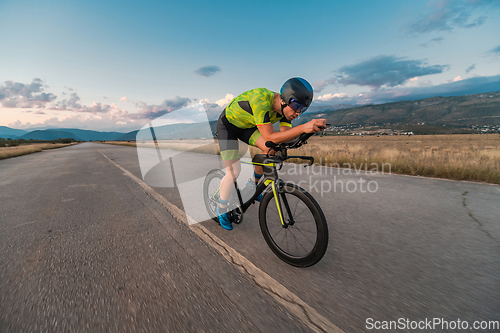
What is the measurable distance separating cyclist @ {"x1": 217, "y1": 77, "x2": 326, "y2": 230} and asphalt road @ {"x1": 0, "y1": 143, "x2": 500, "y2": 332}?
752 millimetres

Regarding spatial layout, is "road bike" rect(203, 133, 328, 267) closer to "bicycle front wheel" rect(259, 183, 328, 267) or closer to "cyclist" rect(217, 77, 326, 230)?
"bicycle front wheel" rect(259, 183, 328, 267)

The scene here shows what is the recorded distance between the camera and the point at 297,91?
2238mm

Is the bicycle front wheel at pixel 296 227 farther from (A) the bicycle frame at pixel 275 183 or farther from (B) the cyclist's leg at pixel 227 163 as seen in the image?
(B) the cyclist's leg at pixel 227 163

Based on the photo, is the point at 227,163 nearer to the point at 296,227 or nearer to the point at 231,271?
the point at 296,227

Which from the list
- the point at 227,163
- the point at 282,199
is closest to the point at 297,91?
the point at 282,199

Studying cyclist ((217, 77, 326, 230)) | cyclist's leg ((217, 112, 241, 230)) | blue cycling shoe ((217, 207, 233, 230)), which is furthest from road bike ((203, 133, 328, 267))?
blue cycling shoe ((217, 207, 233, 230))

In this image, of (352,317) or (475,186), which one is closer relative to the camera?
(352,317)

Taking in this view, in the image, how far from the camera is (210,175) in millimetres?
3715

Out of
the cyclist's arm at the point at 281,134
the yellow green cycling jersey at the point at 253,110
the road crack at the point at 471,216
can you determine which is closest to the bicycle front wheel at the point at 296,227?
the cyclist's arm at the point at 281,134

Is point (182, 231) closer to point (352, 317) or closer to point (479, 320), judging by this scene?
point (352, 317)

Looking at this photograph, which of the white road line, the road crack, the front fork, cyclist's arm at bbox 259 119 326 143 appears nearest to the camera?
the white road line

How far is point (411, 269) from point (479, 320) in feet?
2.04

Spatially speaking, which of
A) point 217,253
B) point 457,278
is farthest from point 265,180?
point 457,278

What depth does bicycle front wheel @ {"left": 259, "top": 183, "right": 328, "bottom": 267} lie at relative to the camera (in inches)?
81.0
